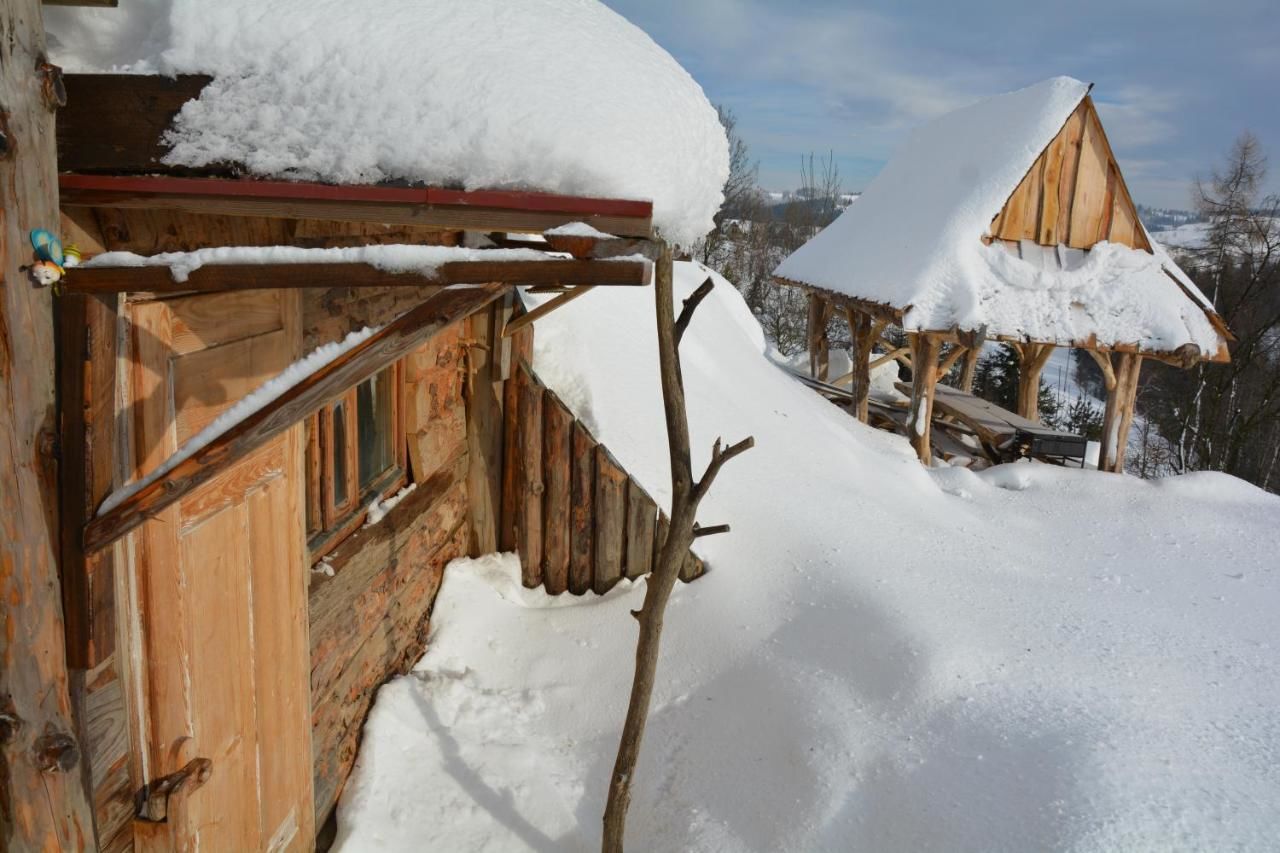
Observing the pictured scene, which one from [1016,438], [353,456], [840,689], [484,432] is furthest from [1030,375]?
[353,456]

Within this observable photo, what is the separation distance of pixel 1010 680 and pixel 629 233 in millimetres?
3668

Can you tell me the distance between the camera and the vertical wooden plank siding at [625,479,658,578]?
18.3 ft

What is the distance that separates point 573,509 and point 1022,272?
260 inches

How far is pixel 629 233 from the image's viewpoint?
202 cm

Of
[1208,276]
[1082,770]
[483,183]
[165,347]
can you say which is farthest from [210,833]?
[1208,276]

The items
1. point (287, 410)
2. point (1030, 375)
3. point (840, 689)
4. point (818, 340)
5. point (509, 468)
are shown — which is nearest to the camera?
point (287, 410)

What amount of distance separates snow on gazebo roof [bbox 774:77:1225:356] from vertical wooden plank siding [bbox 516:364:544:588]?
4.87 m

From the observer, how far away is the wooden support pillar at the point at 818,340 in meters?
15.0

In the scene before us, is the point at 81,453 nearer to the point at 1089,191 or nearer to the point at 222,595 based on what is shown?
the point at 222,595

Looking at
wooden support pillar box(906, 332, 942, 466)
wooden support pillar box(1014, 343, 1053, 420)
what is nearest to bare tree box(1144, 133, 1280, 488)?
wooden support pillar box(1014, 343, 1053, 420)

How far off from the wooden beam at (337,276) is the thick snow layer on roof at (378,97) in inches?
7.6

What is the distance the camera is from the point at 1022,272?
30.4ft

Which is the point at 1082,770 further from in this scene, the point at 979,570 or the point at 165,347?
the point at 165,347

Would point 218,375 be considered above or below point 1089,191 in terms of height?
below
